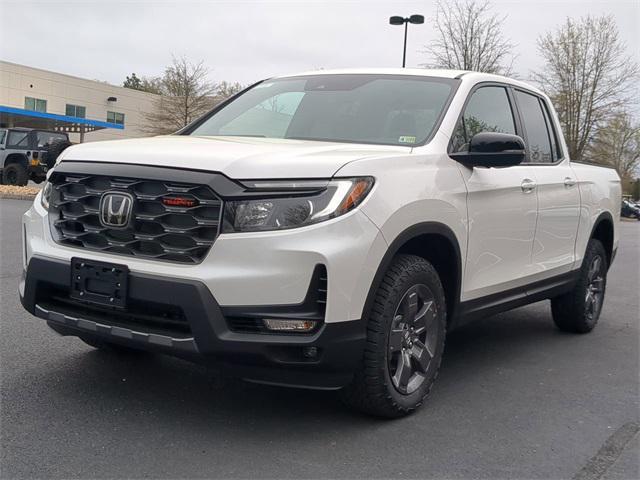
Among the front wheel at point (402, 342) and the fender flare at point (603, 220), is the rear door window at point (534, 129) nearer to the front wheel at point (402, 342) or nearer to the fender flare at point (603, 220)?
the fender flare at point (603, 220)

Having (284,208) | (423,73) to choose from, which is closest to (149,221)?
(284,208)

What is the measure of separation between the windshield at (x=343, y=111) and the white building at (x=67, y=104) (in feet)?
122

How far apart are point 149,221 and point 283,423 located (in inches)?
47.5

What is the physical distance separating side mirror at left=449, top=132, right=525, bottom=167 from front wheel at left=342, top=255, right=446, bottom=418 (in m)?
0.71

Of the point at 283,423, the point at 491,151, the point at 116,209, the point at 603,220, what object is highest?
the point at 491,151

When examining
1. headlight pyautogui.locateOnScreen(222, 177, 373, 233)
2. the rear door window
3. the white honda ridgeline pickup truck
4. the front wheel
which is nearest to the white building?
the rear door window

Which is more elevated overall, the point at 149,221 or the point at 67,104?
the point at 67,104

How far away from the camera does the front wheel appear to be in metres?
3.35

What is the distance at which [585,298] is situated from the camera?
19.6 ft

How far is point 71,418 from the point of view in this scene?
3.41 m

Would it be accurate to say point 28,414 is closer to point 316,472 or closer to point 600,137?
point 316,472

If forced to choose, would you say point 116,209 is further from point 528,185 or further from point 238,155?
point 528,185

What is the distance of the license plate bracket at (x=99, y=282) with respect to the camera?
3.18 meters

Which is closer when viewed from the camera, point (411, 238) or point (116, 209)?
point (116, 209)
